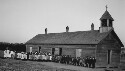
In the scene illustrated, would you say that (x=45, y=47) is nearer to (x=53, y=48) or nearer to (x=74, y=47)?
(x=53, y=48)

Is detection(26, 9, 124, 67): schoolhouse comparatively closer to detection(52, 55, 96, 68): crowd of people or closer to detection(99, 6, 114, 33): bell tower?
detection(99, 6, 114, 33): bell tower

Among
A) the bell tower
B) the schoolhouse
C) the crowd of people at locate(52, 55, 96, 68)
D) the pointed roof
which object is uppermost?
the pointed roof

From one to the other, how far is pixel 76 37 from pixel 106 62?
25.2ft

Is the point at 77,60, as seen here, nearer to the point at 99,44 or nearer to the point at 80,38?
the point at 99,44

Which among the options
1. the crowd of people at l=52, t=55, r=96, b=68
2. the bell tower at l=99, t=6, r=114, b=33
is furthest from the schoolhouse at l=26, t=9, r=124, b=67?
the crowd of people at l=52, t=55, r=96, b=68

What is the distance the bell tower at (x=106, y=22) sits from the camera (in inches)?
1227

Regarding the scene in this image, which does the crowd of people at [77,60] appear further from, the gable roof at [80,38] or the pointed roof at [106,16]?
the pointed roof at [106,16]

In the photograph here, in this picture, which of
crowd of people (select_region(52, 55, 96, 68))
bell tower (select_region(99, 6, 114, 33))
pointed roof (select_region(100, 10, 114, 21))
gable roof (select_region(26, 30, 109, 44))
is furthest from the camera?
pointed roof (select_region(100, 10, 114, 21))

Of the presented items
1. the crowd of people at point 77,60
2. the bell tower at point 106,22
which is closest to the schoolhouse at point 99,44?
the bell tower at point 106,22

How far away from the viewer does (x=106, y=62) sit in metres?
30.2

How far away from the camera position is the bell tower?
31.2m

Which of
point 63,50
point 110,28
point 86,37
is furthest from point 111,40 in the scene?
point 63,50

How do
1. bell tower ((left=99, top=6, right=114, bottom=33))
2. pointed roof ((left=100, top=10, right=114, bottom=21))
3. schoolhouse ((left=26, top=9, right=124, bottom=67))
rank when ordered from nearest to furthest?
schoolhouse ((left=26, top=9, right=124, bottom=67)) → bell tower ((left=99, top=6, right=114, bottom=33)) → pointed roof ((left=100, top=10, right=114, bottom=21))

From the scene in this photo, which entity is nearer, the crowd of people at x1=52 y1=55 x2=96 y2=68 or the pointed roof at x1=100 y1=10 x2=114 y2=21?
the crowd of people at x1=52 y1=55 x2=96 y2=68
